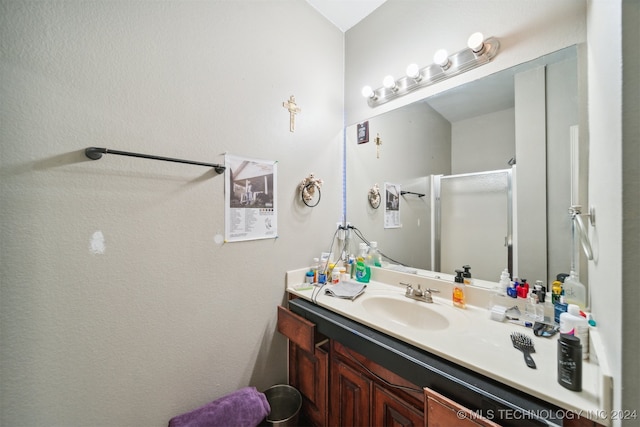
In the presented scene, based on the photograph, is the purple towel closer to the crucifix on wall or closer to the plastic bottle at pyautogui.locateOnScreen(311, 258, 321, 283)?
the plastic bottle at pyautogui.locateOnScreen(311, 258, 321, 283)

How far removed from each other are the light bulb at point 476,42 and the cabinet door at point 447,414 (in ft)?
4.75

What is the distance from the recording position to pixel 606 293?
1.92 ft

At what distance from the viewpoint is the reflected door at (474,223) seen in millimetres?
1109

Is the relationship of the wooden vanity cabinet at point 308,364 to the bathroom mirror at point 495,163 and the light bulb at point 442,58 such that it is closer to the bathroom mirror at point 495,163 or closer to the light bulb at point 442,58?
the bathroom mirror at point 495,163

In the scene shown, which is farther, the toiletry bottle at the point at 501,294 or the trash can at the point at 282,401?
the trash can at the point at 282,401

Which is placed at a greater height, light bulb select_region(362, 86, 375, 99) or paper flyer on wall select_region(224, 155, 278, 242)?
light bulb select_region(362, 86, 375, 99)

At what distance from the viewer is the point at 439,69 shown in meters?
1.26

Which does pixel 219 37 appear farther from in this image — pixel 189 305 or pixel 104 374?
pixel 104 374

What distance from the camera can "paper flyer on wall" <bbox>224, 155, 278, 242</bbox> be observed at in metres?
1.18

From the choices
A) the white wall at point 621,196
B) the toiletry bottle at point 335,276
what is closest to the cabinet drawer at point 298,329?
the toiletry bottle at point 335,276

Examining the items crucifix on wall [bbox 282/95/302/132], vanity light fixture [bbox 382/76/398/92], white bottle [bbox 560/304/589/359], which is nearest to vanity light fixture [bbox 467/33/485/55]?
vanity light fixture [bbox 382/76/398/92]

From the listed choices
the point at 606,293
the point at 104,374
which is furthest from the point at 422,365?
the point at 104,374

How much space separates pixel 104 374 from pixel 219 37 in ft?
5.15

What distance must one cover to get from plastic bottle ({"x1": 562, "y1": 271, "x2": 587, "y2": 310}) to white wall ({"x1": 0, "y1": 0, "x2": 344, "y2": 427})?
1280mm
